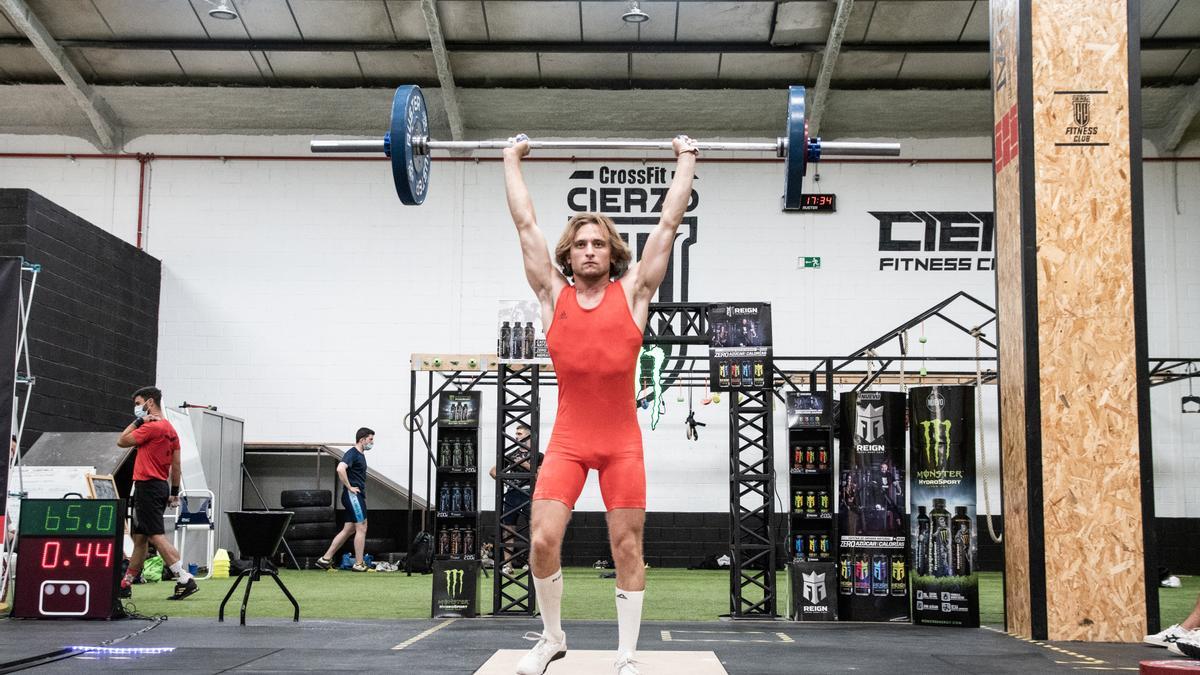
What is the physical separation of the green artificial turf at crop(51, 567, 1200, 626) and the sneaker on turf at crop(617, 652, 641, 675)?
3.31 meters

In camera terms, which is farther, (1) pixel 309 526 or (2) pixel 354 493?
(1) pixel 309 526

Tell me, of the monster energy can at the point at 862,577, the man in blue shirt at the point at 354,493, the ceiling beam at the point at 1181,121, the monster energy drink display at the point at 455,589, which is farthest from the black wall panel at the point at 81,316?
the ceiling beam at the point at 1181,121

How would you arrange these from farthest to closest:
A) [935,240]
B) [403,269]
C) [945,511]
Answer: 1. [403,269]
2. [935,240]
3. [945,511]

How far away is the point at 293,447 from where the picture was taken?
12.3m

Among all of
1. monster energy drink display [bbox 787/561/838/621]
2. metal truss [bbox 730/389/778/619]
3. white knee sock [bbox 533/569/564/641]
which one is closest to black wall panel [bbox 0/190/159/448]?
metal truss [bbox 730/389/778/619]

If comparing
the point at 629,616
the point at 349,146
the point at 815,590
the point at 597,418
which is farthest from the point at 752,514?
the point at 597,418

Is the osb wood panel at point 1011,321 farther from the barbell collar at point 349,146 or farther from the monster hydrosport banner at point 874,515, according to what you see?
the barbell collar at point 349,146

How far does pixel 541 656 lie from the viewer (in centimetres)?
354

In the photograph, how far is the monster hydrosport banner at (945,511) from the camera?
6.36m

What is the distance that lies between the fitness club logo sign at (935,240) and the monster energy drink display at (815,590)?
6.57 metres

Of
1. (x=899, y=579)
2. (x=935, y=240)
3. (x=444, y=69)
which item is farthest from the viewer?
(x=935, y=240)

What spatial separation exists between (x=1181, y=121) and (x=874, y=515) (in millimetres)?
8055

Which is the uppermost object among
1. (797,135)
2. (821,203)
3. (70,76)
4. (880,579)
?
(70,76)

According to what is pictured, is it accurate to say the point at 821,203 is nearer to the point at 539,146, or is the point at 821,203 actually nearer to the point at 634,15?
the point at 634,15
